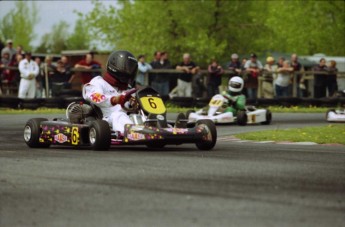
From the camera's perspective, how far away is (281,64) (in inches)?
1137

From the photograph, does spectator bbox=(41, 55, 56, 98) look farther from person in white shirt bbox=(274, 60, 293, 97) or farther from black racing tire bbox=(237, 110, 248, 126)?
black racing tire bbox=(237, 110, 248, 126)

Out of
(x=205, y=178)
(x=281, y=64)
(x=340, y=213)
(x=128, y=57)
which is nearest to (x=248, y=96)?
(x=281, y=64)

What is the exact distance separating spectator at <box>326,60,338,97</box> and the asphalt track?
17.4 meters

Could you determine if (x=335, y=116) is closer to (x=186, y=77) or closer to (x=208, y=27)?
(x=186, y=77)

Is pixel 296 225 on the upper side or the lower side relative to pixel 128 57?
lower

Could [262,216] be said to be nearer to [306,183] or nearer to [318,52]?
[306,183]

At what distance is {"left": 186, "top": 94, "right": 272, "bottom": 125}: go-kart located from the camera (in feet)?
65.3

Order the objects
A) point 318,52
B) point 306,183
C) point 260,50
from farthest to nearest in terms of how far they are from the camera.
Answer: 1. point 318,52
2. point 260,50
3. point 306,183

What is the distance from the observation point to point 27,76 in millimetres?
24812

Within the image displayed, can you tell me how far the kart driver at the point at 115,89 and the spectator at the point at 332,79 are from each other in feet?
55.4

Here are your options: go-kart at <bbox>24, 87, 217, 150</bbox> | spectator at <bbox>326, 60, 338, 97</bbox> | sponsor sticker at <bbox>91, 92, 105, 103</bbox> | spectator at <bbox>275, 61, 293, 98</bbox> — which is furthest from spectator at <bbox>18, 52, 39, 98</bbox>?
sponsor sticker at <bbox>91, 92, 105, 103</bbox>

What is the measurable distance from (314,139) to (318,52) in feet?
114

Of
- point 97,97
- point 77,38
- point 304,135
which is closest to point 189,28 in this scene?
point 304,135

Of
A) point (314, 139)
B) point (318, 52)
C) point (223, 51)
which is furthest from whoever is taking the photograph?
point (318, 52)
